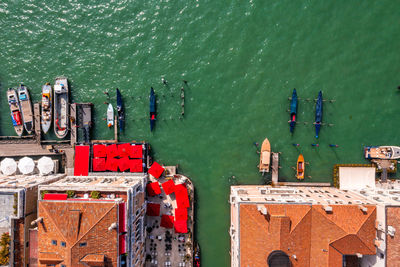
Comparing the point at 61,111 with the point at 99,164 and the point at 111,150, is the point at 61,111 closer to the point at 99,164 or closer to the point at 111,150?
the point at 111,150

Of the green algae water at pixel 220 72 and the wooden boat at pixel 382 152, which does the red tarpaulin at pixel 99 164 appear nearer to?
the green algae water at pixel 220 72

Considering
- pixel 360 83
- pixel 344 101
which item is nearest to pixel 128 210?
pixel 344 101

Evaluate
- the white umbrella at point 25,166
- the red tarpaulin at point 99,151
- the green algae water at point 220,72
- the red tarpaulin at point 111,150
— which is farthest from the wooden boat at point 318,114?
the white umbrella at point 25,166

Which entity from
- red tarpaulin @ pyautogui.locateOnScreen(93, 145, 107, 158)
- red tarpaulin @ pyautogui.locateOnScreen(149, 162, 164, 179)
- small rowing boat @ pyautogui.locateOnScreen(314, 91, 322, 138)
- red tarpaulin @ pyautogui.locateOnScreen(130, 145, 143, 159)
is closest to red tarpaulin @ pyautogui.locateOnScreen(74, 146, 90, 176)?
red tarpaulin @ pyautogui.locateOnScreen(93, 145, 107, 158)

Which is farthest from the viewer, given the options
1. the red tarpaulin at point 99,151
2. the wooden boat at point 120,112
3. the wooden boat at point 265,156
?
the wooden boat at point 120,112

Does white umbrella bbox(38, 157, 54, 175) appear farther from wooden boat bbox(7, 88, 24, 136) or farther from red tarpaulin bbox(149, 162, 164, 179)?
red tarpaulin bbox(149, 162, 164, 179)

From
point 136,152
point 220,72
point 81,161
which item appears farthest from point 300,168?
point 81,161
